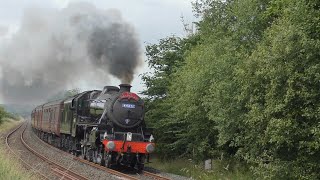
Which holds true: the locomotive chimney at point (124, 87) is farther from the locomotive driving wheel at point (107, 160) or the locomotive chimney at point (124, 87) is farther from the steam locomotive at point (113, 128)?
the locomotive driving wheel at point (107, 160)

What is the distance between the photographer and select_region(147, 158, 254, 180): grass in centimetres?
1453

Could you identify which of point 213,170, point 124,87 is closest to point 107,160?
point 124,87

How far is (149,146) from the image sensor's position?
674 inches

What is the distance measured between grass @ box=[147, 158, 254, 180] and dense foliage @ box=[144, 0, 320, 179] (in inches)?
26.4

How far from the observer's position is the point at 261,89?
37.8 ft

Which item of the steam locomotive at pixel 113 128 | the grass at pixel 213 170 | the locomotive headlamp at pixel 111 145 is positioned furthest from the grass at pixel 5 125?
the locomotive headlamp at pixel 111 145

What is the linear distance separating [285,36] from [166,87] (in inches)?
505

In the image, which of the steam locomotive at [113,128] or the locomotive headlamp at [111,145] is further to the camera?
the steam locomotive at [113,128]

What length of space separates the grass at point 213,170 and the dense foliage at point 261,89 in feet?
2.20

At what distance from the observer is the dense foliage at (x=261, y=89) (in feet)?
33.6

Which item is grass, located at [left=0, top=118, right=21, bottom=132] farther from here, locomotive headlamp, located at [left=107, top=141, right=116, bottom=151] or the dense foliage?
the dense foliage

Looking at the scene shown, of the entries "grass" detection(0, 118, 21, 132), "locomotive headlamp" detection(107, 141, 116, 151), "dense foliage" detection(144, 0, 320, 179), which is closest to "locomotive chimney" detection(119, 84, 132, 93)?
"dense foliage" detection(144, 0, 320, 179)

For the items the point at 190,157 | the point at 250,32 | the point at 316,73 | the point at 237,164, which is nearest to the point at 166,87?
the point at 190,157

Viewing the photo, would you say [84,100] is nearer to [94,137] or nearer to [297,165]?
[94,137]
